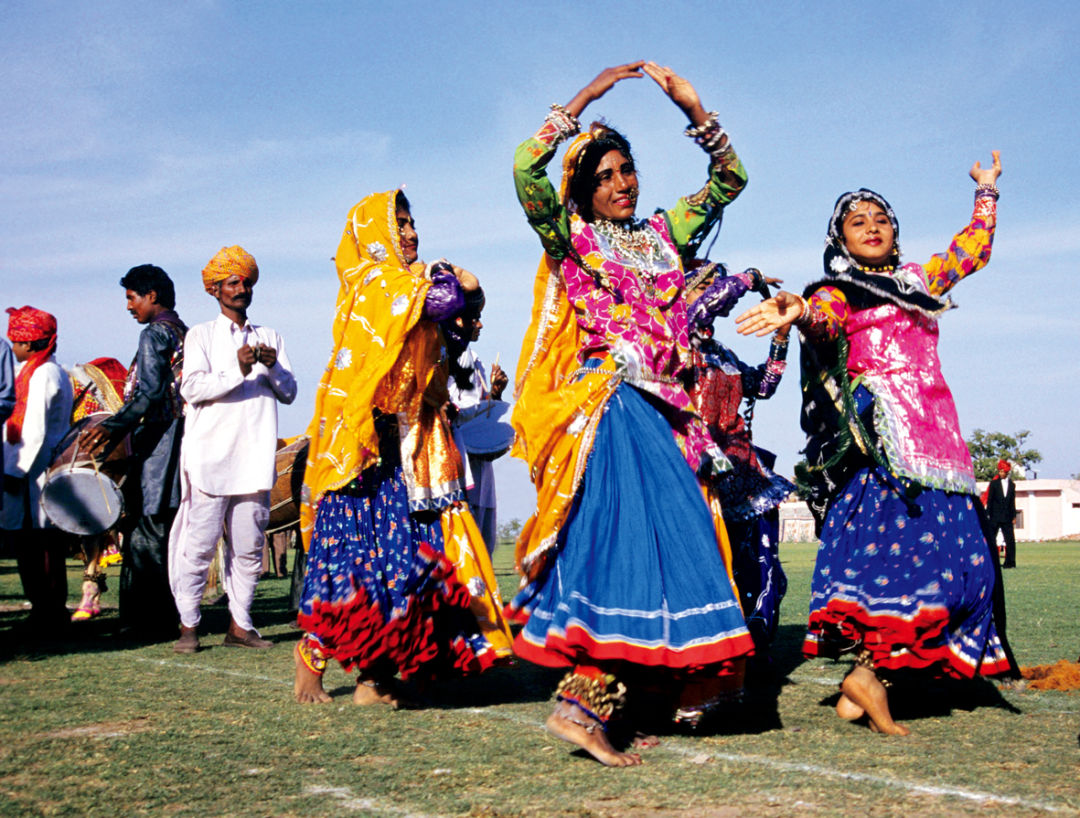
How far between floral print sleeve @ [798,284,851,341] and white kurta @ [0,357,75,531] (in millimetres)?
5365

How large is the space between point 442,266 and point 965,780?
116 inches

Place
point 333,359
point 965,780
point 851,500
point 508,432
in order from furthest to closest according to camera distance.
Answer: point 508,432, point 333,359, point 851,500, point 965,780

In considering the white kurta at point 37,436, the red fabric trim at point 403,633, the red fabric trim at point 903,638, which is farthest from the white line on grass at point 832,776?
the white kurta at point 37,436

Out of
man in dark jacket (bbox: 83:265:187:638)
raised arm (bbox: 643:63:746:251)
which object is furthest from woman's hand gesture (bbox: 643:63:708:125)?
man in dark jacket (bbox: 83:265:187:638)

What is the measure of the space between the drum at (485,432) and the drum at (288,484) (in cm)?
122

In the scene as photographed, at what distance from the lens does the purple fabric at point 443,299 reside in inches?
187

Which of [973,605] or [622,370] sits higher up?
[622,370]

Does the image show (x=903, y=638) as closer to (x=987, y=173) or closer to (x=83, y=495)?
(x=987, y=173)

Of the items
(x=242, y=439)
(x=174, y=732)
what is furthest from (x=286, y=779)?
(x=242, y=439)

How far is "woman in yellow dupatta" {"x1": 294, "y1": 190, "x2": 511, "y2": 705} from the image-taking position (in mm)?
4742

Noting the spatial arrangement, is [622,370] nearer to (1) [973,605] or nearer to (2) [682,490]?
(2) [682,490]

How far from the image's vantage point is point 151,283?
7.61 m

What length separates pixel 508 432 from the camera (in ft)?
26.3

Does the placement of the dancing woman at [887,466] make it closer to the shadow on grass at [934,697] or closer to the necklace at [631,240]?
the shadow on grass at [934,697]
